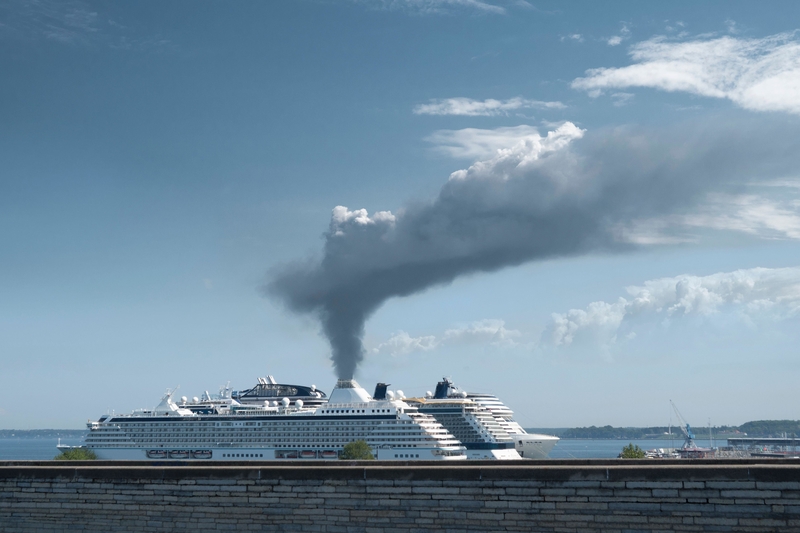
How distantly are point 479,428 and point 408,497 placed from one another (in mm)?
90894

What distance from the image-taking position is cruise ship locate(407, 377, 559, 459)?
105262 millimetres

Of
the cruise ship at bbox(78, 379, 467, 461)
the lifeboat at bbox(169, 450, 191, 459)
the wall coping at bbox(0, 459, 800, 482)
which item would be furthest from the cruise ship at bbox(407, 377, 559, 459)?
the wall coping at bbox(0, 459, 800, 482)

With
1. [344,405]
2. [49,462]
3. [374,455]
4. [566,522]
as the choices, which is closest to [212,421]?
[344,405]

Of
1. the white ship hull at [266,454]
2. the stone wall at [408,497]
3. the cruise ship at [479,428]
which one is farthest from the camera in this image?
the cruise ship at [479,428]

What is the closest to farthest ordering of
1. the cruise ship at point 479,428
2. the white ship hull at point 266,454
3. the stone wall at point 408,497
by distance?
the stone wall at point 408,497 < the white ship hull at point 266,454 < the cruise ship at point 479,428

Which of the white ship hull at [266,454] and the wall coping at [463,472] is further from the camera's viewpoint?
the white ship hull at [266,454]

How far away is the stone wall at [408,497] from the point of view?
16.9m

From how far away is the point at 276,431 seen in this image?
104m

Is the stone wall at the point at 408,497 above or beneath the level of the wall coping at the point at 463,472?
beneath

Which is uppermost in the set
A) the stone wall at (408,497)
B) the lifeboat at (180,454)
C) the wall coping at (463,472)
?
the wall coping at (463,472)

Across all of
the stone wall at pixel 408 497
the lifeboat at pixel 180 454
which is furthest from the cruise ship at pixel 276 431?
the stone wall at pixel 408 497

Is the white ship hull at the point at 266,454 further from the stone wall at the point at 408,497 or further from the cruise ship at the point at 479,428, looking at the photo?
the stone wall at the point at 408,497

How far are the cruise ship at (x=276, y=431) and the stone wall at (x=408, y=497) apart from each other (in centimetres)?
7312

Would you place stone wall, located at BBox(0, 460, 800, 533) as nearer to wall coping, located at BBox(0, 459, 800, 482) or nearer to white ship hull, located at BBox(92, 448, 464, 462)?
wall coping, located at BBox(0, 459, 800, 482)
